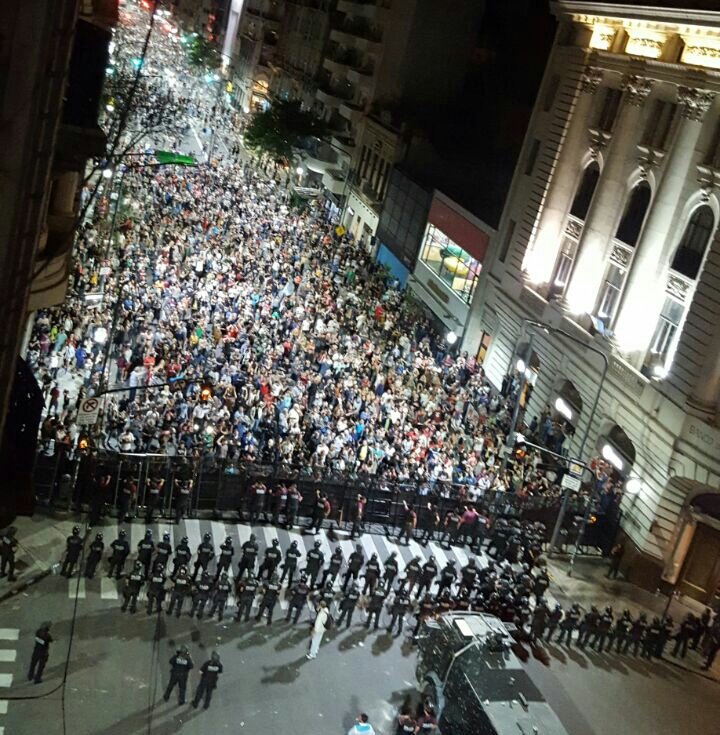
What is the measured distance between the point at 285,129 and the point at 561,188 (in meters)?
38.5

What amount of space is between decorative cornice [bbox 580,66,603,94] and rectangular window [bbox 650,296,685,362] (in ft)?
40.1

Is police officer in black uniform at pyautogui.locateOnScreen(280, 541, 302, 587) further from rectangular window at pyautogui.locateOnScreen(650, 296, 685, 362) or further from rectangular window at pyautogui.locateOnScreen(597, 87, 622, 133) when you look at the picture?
rectangular window at pyautogui.locateOnScreen(597, 87, 622, 133)

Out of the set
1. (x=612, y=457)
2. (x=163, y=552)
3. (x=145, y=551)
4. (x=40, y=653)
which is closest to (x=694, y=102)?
(x=612, y=457)

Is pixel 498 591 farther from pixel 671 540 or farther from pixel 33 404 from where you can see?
pixel 33 404

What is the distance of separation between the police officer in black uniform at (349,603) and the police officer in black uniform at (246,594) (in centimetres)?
218

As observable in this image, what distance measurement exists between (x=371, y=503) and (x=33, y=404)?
1490 centimetres

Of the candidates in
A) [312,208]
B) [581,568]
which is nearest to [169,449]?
[581,568]

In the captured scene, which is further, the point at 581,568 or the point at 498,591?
the point at 581,568

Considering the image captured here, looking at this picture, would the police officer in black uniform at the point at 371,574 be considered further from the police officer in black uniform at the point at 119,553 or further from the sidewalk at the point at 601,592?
the sidewalk at the point at 601,592

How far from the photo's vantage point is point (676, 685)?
23438mm

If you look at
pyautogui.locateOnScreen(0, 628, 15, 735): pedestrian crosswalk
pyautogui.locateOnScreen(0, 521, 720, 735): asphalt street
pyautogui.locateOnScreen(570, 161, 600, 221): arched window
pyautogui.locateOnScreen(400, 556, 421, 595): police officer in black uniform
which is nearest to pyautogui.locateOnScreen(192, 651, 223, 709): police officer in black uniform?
pyautogui.locateOnScreen(0, 521, 720, 735): asphalt street

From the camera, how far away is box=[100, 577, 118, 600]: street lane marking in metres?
20.5

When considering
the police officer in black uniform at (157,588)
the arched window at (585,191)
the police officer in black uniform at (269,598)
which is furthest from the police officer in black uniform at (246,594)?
the arched window at (585,191)

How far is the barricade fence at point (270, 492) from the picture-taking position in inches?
930
